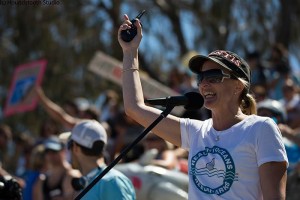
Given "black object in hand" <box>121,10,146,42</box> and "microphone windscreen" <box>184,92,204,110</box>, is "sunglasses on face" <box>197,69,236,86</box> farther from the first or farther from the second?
"black object in hand" <box>121,10,146,42</box>

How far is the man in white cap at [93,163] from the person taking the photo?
17.9 feet

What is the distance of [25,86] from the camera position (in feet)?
36.4

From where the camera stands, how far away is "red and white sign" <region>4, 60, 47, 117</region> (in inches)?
424

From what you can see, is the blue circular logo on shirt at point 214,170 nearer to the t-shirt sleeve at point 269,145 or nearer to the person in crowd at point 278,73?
the t-shirt sleeve at point 269,145

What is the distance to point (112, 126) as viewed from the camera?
11180mm

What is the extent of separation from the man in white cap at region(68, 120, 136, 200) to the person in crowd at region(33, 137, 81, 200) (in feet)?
3.88

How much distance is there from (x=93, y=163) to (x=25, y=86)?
5475mm

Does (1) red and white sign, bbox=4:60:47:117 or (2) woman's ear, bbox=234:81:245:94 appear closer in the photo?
(2) woman's ear, bbox=234:81:245:94

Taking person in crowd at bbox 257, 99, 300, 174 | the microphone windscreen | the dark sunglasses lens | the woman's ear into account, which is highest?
the dark sunglasses lens

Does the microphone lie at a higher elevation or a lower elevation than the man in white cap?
higher

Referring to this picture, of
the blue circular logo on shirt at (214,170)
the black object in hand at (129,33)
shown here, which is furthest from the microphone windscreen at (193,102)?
the black object in hand at (129,33)

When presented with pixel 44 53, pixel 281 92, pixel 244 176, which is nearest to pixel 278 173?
pixel 244 176

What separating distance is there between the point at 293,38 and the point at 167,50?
3.07 metres

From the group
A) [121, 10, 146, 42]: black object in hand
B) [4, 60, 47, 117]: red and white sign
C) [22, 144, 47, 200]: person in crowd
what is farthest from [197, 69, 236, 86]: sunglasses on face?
[4, 60, 47, 117]: red and white sign
